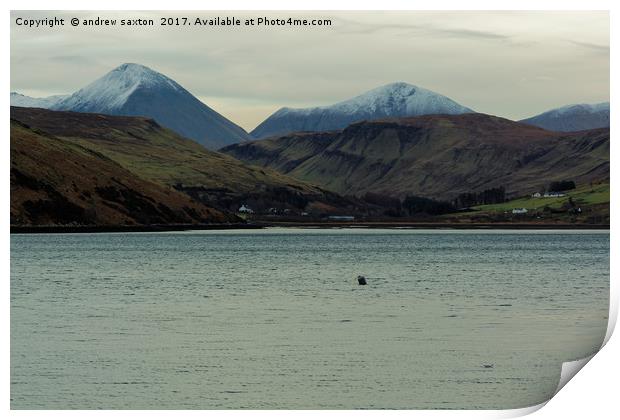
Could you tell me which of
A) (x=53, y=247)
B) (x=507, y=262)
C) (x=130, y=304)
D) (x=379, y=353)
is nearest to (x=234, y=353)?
(x=379, y=353)

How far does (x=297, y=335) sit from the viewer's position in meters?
53.2

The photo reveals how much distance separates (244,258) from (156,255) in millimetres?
14285

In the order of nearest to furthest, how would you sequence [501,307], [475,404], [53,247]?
[475,404], [501,307], [53,247]

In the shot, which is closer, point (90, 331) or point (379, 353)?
point (379, 353)

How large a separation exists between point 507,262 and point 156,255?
4812 centimetres

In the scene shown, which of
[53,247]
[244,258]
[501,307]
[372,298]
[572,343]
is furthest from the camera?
[53,247]

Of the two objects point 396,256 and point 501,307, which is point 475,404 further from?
point 396,256

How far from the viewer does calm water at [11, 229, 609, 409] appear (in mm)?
39062

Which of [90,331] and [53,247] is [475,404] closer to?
[90,331]

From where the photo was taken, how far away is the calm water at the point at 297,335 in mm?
39062

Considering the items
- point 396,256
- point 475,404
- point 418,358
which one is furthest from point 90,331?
point 396,256

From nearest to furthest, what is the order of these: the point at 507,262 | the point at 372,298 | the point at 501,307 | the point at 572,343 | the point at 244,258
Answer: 1. the point at 572,343
2. the point at 501,307
3. the point at 372,298
4. the point at 507,262
5. the point at 244,258

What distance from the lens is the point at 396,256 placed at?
448 ft

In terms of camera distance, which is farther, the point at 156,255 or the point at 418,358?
the point at 156,255
